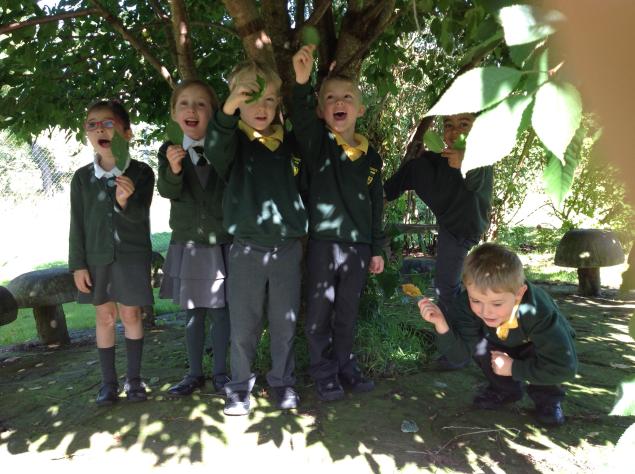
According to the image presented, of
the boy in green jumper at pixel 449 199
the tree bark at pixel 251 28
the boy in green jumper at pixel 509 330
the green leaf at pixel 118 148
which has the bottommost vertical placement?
the boy in green jumper at pixel 509 330

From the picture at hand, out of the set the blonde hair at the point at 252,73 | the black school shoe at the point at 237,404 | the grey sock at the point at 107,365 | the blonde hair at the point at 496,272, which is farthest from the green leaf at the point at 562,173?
the grey sock at the point at 107,365

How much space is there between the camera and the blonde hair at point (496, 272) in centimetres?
244

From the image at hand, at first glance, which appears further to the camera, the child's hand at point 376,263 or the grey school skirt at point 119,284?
the child's hand at point 376,263

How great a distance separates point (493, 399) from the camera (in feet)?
9.69

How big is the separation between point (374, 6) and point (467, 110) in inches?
117

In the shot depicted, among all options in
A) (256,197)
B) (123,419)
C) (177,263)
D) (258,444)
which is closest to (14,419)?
(123,419)

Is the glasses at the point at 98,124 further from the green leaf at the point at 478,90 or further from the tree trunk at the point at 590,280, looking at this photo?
the tree trunk at the point at 590,280

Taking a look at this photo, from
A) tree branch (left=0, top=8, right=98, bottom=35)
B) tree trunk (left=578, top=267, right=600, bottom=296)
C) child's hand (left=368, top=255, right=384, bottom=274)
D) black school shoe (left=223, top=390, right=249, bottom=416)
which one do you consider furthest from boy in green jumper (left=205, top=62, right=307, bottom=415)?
tree trunk (left=578, top=267, right=600, bottom=296)

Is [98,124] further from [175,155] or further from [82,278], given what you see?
[82,278]

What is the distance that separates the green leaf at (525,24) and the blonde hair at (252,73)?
6.70 feet

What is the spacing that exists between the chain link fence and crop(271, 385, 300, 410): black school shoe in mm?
6349

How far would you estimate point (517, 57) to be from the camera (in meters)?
0.78

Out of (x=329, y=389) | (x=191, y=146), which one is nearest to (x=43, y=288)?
(x=191, y=146)

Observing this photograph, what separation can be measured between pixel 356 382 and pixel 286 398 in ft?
1.49
